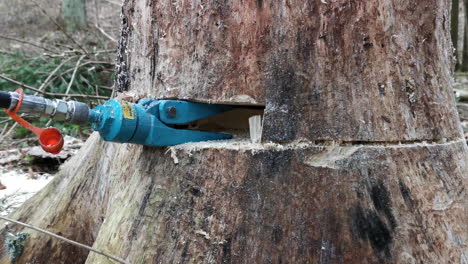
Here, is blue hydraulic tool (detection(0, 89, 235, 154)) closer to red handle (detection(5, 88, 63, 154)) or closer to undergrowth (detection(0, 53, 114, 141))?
red handle (detection(5, 88, 63, 154))

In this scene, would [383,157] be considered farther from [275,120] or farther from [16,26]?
[16,26]

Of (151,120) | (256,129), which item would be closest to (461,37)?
(256,129)

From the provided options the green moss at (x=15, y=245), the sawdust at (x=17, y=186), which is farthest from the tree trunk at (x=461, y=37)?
the green moss at (x=15, y=245)

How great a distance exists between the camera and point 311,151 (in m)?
1.10

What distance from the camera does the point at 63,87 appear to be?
4633 millimetres

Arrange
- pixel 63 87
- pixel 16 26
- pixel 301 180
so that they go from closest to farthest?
pixel 301 180, pixel 63 87, pixel 16 26

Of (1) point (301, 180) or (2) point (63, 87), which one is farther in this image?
(2) point (63, 87)

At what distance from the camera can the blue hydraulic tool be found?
3.36 feet

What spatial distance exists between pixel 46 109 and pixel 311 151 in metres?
0.64

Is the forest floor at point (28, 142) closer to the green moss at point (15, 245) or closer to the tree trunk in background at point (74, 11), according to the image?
the tree trunk in background at point (74, 11)

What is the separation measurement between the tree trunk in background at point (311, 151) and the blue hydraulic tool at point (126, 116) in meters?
0.05

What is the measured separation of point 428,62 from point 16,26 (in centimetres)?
940

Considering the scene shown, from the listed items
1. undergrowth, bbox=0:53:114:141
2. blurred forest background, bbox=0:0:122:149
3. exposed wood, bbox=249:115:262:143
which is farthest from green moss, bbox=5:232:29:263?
undergrowth, bbox=0:53:114:141

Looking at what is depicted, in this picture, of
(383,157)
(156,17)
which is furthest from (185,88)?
(383,157)
